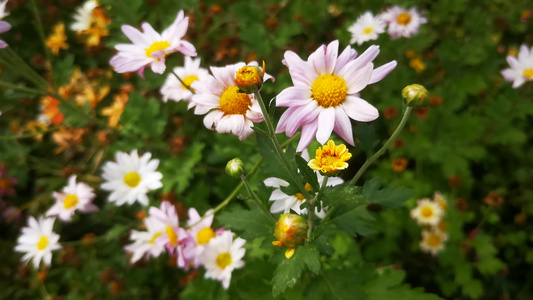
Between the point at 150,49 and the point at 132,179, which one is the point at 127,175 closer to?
the point at 132,179

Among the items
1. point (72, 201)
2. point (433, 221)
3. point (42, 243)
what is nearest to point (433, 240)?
point (433, 221)

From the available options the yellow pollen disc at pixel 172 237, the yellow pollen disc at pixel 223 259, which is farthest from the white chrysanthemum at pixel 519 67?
the yellow pollen disc at pixel 172 237

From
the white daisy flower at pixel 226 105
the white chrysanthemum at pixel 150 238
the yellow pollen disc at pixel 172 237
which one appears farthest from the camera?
the white chrysanthemum at pixel 150 238

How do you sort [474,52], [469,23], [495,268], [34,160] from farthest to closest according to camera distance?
[34,160] < [469,23] < [474,52] < [495,268]

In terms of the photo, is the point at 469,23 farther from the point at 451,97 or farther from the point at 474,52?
the point at 451,97

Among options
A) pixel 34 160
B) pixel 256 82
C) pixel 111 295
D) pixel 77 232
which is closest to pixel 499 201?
pixel 256 82

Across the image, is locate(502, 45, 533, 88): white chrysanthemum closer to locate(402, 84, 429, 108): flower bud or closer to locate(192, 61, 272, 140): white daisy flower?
locate(402, 84, 429, 108): flower bud

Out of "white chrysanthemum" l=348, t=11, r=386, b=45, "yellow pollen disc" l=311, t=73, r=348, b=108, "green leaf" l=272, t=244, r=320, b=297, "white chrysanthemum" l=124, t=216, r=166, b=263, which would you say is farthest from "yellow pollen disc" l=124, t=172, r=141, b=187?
"white chrysanthemum" l=348, t=11, r=386, b=45

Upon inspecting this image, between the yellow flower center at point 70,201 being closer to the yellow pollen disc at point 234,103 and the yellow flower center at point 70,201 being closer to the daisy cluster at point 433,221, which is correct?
the yellow pollen disc at point 234,103
